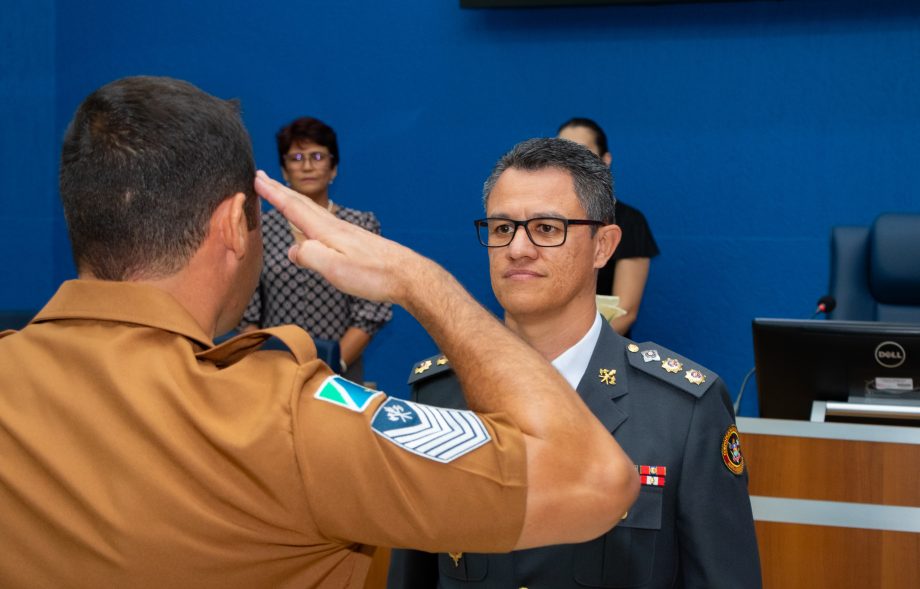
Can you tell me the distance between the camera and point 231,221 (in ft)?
3.36

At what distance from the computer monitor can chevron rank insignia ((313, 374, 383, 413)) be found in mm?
1488

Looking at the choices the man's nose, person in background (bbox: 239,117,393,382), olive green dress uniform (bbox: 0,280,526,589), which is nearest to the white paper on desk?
person in background (bbox: 239,117,393,382)

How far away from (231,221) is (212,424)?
22cm

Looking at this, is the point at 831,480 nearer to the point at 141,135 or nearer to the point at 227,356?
the point at 227,356

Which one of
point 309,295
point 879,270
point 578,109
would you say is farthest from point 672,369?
point 578,109

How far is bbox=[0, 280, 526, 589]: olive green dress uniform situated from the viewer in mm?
891

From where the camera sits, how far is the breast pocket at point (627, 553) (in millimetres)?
1521

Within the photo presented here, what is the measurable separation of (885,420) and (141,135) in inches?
70.8

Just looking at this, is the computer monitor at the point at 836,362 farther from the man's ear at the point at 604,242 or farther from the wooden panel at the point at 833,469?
the man's ear at the point at 604,242

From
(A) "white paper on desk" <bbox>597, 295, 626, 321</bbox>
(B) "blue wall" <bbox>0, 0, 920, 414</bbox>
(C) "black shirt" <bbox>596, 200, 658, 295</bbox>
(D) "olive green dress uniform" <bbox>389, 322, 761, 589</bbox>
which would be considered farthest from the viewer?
(B) "blue wall" <bbox>0, 0, 920, 414</bbox>

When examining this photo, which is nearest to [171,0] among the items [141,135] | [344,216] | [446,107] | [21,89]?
[21,89]

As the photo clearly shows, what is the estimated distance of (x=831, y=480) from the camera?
6.05 feet

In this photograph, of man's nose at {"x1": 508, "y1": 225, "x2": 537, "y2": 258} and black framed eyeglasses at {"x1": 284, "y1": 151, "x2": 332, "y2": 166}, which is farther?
black framed eyeglasses at {"x1": 284, "y1": 151, "x2": 332, "y2": 166}

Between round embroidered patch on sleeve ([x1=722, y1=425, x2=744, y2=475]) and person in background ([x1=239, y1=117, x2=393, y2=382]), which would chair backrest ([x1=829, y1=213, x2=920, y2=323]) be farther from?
round embroidered patch on sleeve ([x1=722, y1=425, x2=744, y2=475])
